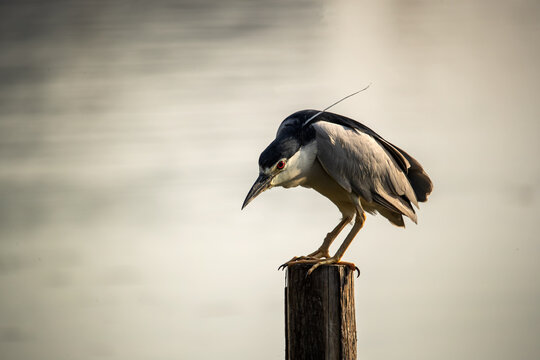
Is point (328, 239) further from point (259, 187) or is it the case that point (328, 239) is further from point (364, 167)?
point (259, 187)

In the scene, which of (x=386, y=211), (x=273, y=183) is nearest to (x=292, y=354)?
(x=273, y=183)

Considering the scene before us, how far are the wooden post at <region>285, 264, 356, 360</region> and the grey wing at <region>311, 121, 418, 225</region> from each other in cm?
121

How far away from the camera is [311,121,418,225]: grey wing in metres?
4.82

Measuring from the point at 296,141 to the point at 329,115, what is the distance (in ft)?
2.33

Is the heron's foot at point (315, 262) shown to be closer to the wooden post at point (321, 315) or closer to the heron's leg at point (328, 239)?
the wooden post at point (321, 315)

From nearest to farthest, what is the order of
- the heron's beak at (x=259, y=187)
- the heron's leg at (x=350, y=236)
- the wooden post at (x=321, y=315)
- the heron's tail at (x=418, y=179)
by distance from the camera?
the wooden post at (x=321, y=315) < the heron's beak at (x=259, y=187) < the heron's leg at (x=350, y=236) < the heron's tail at (x=418, y=179)

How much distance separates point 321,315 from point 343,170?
1.51 metres

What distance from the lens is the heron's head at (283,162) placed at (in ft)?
15.0

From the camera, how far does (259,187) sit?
4574 millimetres

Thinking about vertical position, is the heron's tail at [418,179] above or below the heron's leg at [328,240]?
above

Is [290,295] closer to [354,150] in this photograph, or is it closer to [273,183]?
[273,183]

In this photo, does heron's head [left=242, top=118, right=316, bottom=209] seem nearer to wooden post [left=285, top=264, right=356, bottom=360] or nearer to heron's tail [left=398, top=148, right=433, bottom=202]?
wooden post [left=285, top=264, right=356, bottom=360]

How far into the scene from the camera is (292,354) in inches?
144

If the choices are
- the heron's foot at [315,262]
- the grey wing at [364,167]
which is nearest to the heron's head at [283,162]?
the grey wing at [364,167]
